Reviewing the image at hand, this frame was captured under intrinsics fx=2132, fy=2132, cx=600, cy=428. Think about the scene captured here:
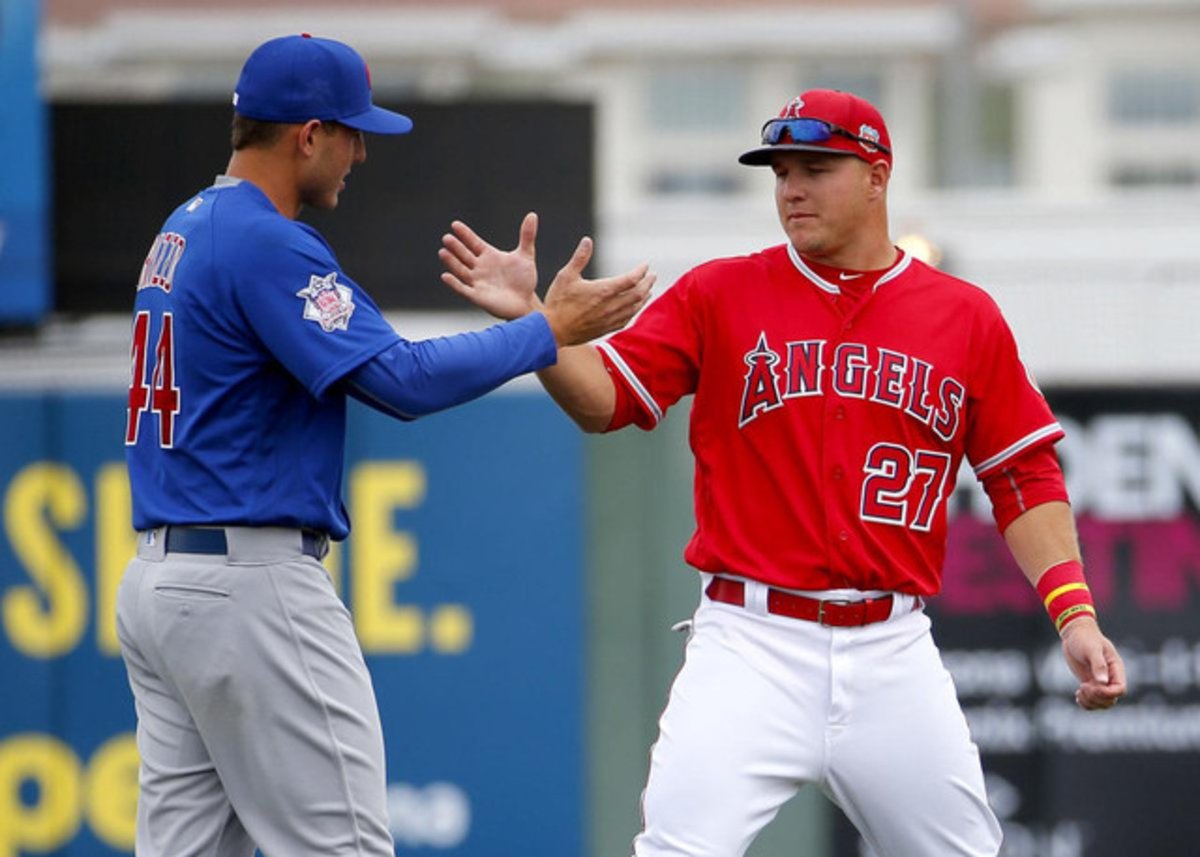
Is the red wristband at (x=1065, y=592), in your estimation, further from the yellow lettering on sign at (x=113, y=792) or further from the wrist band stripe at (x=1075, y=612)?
the yellow lettering on sign at (x=113, y=792)

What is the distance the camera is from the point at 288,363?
3939 millimetres

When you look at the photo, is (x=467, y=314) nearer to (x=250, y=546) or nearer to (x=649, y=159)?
(x=250, y=546)

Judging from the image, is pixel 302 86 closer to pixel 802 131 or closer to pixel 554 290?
pixel 554 290

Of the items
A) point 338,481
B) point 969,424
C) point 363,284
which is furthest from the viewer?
point 363,284

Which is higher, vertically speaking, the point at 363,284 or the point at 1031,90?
the point at 1031,90

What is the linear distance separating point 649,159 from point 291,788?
29.9 feet

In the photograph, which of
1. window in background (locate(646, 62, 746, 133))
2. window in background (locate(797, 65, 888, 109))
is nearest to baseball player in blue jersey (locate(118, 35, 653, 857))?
window in background (locate(646, 62, 746, 133))

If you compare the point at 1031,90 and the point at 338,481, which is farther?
the point at 1031,90

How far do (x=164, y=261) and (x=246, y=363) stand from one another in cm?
28

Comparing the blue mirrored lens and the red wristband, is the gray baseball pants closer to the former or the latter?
the blue mirrored lens

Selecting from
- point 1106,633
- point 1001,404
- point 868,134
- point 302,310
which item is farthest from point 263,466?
point 1106,633

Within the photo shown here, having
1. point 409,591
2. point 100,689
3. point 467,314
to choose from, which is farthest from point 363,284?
point 100,689

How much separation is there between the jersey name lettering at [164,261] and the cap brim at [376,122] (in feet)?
1.29

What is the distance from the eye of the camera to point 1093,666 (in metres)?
4.29
